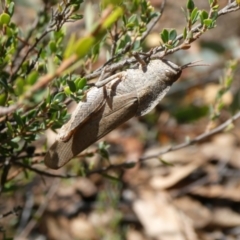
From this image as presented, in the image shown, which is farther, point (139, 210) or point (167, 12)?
point (167, 12)

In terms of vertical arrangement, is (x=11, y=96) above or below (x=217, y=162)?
below

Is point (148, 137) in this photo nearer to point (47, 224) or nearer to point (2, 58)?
point (47, 224)

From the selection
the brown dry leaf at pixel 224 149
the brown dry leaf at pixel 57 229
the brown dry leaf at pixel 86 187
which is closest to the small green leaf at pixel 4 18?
the brown dry leaf at pixel 57 229

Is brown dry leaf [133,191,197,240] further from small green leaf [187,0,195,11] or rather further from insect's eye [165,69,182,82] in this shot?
small green leaf [187,0,195,11]

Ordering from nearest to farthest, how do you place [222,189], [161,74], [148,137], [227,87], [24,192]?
[161,74] < [227,87] < [24,192] < [222,189] < [148,137]

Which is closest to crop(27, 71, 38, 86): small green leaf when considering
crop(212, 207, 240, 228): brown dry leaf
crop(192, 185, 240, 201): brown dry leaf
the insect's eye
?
the insect's eye

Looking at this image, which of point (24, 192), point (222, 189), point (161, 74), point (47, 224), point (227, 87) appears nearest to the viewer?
point (161, 74)

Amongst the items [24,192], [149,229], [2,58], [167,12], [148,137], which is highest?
[167,12]

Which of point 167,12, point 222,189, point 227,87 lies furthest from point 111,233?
point 167,12
